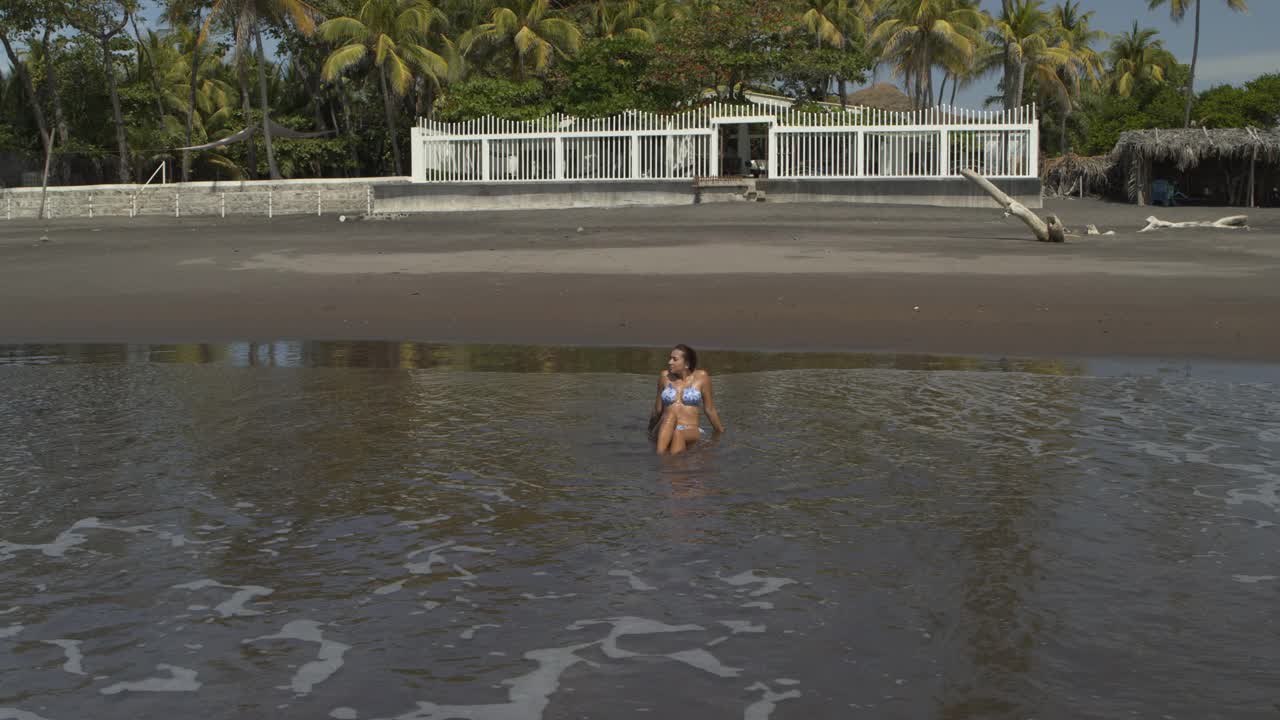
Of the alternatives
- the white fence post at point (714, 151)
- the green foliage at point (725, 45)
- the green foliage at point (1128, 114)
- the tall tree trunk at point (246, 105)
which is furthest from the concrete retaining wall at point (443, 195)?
the green foliage at point (1128, 114)

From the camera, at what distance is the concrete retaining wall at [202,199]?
3738cm

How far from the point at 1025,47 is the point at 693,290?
38536 millimetres

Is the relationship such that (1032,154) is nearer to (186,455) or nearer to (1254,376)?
(1254,376)

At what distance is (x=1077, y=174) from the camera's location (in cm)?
4384

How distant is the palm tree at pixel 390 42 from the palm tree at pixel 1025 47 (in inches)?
820

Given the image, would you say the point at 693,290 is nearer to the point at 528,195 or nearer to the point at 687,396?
the point at 687,396

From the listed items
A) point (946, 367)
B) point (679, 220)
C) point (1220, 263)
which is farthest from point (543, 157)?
point (946, 367)

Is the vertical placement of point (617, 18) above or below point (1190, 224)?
above

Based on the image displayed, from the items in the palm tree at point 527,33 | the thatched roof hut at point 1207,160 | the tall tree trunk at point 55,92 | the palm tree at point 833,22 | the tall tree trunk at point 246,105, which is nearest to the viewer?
the thatched roof hut at point 1207,160

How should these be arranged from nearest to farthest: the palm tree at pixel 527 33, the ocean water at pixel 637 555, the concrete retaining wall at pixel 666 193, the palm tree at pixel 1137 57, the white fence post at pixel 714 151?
the ocean water at pixel 637 555
the concrete retaining wall at pixel 666 193
the white fence post at pixel 714 151
the palm tree at pixel 527 33
the palm tree at pixel 1137 57

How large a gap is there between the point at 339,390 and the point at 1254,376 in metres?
7.24

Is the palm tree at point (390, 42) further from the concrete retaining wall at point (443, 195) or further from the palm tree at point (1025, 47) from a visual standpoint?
the palm tree at point (1025, 47)

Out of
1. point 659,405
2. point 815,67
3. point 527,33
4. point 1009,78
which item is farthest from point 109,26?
point 659,405

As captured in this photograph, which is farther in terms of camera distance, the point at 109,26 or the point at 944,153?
the point at 109,26
